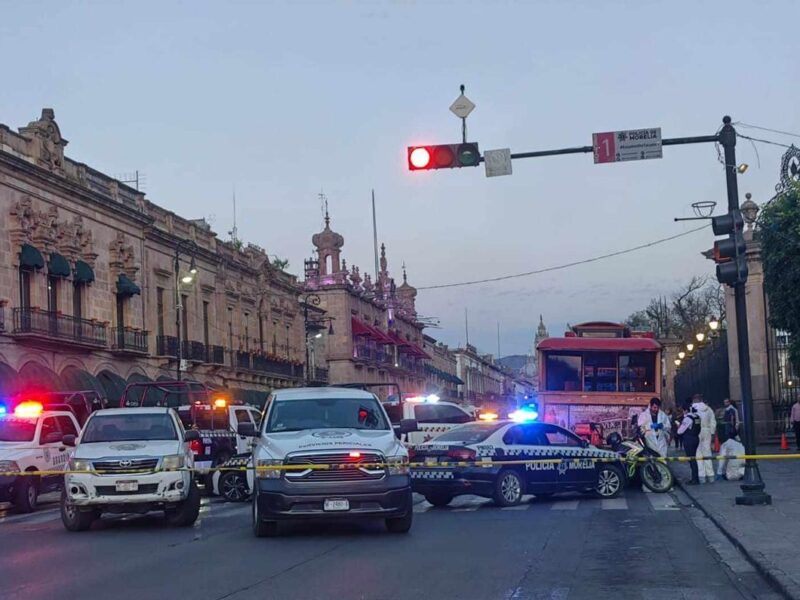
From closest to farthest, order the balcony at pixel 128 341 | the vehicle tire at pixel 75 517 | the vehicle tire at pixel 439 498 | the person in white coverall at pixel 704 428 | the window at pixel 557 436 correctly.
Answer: the vehicle tire at pixel 75 517, the vehicle tire at pixel 439 498, the window at pixel 557 436, the person in white coverall at pixel 704 428, the balcony at pixel 128 341

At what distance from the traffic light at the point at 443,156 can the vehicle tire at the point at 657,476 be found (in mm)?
8338

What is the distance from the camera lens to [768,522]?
50.3ft

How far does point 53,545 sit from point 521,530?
6430mm

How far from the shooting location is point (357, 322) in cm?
8669

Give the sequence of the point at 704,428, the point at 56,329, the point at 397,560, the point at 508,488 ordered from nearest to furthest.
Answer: the point at 397,560
the point at 508,488
the point at 704,428
the point at 56,329

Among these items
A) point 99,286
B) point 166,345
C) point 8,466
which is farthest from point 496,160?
point 166,345

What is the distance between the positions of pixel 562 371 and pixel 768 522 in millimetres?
14093

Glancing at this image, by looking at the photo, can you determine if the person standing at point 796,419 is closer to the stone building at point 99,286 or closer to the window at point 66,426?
the window at point 66,426

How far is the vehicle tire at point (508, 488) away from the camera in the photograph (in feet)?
65.1

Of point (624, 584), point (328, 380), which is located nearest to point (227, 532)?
point (624, 584)

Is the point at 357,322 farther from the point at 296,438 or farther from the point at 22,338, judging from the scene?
the point at 296,438

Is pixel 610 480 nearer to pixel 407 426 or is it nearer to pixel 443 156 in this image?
pixel 407 426

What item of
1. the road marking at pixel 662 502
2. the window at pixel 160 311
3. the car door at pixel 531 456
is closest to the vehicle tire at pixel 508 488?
the car door at pixel 531 456

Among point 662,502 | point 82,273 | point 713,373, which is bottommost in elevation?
point 662,502
